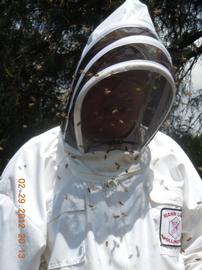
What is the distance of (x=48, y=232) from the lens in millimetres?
2201

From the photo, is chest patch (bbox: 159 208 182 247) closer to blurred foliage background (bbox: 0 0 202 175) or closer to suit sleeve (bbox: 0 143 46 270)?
suit sleeve (bbox: 0 143 46 270)

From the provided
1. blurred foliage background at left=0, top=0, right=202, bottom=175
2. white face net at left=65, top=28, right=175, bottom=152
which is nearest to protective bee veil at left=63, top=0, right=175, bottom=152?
white face net at left=65, top=28, right=175, bottom=152

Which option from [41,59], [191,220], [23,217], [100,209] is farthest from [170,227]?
[41,59]

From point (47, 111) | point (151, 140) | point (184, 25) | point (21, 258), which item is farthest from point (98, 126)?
point (184, 25)

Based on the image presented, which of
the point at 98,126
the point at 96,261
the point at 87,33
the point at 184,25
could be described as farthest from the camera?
the point at 184,25

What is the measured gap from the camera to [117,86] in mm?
2248

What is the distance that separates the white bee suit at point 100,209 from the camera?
2.16 meters

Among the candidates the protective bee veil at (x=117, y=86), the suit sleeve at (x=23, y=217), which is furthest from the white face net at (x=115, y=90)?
the suit sleeve at (x=23, y=217)

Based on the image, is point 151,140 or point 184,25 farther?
point 184,25

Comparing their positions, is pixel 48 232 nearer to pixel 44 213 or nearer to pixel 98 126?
pixel 44 213

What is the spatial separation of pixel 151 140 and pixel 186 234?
373mm

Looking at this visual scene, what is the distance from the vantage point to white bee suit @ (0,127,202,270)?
216cm
